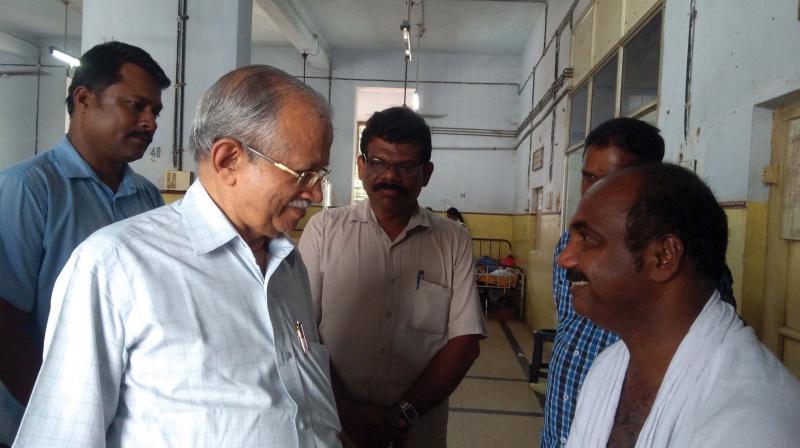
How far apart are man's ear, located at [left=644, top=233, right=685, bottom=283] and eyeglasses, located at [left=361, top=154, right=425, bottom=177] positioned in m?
0.83

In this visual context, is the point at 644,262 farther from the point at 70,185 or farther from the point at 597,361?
the point at 70,185

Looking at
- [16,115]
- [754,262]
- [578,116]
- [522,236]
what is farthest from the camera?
[16,115]

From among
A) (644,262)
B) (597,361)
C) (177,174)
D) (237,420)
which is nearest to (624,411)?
(597,361)

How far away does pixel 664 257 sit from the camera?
0.97 m

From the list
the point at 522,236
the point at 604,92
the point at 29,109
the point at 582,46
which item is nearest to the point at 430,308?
the point at 604,92

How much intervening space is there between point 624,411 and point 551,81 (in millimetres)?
6030

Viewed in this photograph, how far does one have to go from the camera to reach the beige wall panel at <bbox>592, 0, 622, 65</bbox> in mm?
3949

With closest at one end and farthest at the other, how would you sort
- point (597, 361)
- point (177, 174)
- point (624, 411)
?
point (624, 411) → point (597, 361) → point (177, 174)

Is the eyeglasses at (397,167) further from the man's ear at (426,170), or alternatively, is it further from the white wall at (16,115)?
the white wall at (16,115)

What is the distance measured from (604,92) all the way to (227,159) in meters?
4.03

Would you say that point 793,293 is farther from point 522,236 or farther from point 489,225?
point 489,225

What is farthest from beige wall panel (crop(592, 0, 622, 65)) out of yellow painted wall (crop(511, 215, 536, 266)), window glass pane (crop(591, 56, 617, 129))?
yellow painted wall (crop(511, 215, 536, 266))

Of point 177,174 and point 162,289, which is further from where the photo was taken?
point 177,174

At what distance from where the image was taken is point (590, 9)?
15.6 ft
